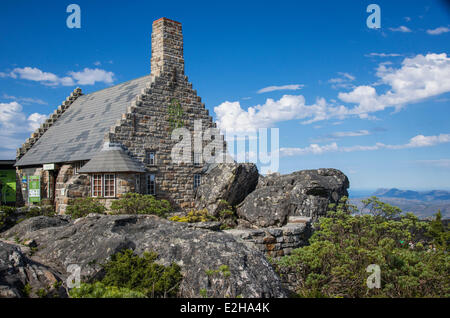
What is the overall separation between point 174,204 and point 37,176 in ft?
30.7

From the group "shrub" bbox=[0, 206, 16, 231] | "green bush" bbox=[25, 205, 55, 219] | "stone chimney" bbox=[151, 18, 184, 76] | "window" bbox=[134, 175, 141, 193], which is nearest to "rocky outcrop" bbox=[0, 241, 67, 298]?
"shrub" bbox=[0, 206, 16, 231]

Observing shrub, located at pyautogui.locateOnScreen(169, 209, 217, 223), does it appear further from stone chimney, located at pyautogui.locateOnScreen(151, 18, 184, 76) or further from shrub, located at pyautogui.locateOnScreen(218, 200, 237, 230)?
stone chimney, located at pyautogui.locateOnScreen(151, 18, 184, 76)

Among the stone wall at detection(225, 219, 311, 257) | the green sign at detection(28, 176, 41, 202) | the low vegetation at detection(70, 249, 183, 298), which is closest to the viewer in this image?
the low vegetation at detection(70, 249, 183, 298)

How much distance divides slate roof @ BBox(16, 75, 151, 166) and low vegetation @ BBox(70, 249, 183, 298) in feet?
42.5

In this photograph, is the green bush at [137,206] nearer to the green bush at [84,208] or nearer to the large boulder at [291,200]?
the green bush at [84,208]

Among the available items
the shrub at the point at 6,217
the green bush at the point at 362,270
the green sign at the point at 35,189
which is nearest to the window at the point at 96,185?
the shrub at the point at 6,217

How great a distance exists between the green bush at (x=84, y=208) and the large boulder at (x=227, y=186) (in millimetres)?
5100

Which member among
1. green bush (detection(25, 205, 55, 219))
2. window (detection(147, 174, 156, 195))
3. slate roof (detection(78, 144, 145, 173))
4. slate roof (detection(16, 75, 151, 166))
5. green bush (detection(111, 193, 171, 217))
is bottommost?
green bush (detection(25, 205, 55, 219))

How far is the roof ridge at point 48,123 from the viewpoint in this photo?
27.7 metres

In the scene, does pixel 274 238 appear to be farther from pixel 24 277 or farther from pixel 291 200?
pixel 24 277

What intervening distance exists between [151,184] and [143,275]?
13.4 m

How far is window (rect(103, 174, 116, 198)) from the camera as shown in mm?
18766
